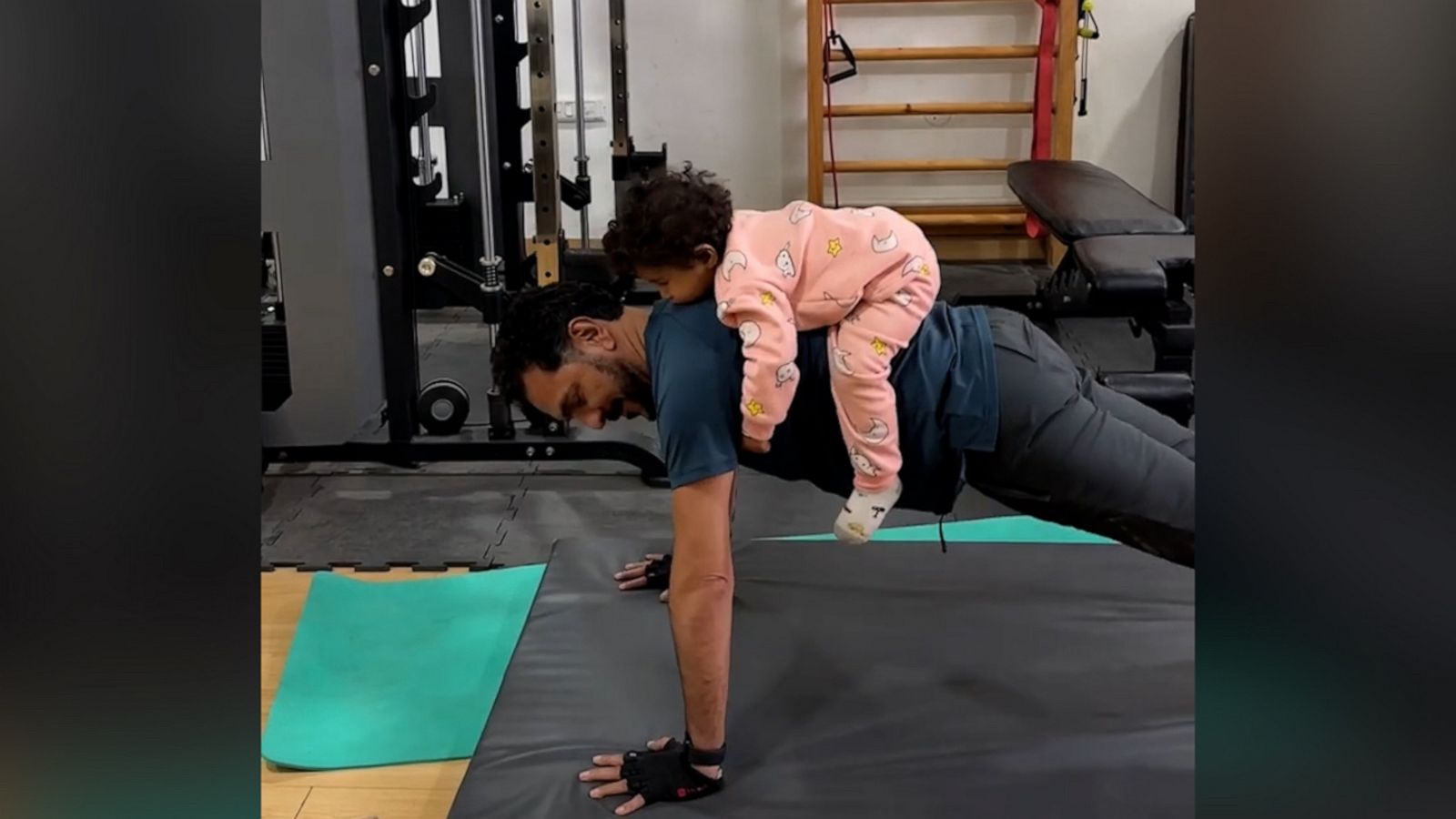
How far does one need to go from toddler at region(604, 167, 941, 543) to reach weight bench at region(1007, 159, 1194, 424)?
1939 mm

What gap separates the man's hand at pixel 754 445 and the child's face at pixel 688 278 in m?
0.24

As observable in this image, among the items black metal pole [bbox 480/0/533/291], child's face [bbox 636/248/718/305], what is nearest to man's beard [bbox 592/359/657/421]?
child's face [bbox 636/248/718/305]

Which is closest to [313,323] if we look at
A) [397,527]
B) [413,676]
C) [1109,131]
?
[397,527]

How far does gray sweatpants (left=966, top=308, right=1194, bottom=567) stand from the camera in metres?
2.05

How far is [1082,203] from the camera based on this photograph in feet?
14.6

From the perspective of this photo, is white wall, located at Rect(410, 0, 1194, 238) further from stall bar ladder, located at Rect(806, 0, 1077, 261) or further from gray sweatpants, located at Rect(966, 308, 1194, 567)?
gray sweatpants, located at Rect(966, 308, 1194, 567)

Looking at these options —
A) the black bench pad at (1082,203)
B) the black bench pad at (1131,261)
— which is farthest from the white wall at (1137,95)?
the black bench pad at (1131,261)

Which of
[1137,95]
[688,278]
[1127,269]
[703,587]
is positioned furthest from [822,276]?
[1137,95]

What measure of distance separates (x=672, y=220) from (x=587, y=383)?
29 centimetres

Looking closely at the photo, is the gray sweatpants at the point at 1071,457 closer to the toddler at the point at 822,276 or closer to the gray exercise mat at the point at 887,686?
the toddler at the point at 822,276

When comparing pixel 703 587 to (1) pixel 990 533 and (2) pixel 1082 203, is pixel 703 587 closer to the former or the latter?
(1) pixel 990 533

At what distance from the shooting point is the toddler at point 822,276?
6.25 feet
